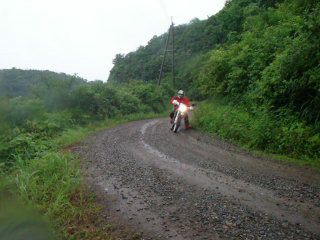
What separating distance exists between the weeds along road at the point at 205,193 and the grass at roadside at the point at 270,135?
0.85m

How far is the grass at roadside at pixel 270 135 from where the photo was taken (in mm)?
6992

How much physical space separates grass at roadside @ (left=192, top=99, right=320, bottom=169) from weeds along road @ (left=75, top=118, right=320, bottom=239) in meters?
0.85

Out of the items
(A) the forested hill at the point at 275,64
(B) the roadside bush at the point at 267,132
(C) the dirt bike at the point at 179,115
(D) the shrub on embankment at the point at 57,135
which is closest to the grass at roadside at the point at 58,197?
(D) the shrub on embankment at the point at 57,135

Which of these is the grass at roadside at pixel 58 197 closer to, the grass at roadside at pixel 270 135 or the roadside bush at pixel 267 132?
the grass at roadside at pixel 270 135

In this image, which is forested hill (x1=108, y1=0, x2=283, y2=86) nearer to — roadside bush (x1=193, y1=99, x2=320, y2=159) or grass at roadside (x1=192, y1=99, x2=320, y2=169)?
roadside bush (x1=193, y1=99, x2=320, y2=159)

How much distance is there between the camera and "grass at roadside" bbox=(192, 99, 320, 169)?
699cm

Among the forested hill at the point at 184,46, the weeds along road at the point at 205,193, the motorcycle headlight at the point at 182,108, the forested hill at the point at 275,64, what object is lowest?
the weeds along road at the point at 205,193

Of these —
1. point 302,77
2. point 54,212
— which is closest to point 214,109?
point 302,77

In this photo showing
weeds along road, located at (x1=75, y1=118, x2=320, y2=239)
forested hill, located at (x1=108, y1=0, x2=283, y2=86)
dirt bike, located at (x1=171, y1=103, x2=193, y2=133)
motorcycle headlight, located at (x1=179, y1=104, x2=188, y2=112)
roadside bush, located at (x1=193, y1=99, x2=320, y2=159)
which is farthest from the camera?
forested hill, located at (x1=108, y1=0, x2=283, y2=86)

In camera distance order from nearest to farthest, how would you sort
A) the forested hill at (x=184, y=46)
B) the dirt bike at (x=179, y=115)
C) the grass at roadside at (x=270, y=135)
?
1. the grass at roadside at (x=270, y=135)
2. the dirt bike at (x=179, y=115)
3. the forested hill at (x=184, y=46)

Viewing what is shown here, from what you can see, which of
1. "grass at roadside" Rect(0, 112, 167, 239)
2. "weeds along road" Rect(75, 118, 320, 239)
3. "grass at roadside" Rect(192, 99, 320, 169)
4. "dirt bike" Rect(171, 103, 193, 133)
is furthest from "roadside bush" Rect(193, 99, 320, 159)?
"grass at roadside" Rect(0, 112, 167, 239)

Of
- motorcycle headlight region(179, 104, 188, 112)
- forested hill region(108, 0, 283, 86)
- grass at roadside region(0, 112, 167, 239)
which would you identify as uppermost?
forested hill region(108, 0, 283, 86)

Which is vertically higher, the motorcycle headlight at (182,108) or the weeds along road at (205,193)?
the motorcycle headlight at (182,108)

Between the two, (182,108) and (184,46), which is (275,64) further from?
(184,46)
